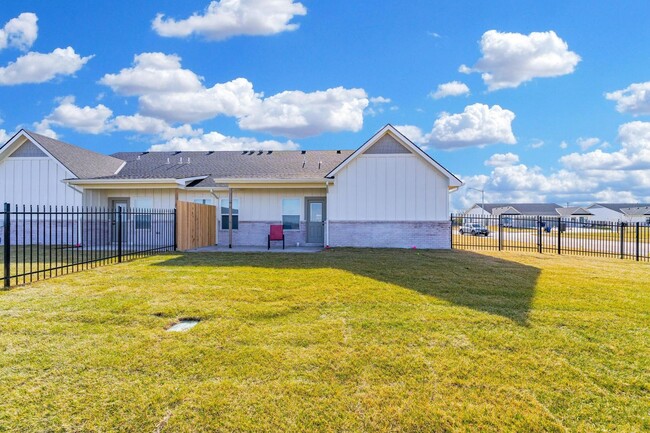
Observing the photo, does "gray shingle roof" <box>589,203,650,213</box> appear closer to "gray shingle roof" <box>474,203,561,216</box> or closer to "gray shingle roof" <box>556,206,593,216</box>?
"gray shingle roof" <box>556,206,593,216</box>

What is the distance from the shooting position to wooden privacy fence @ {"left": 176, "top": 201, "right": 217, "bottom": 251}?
45.2 ft

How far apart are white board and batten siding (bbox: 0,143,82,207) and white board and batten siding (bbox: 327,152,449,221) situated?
43.4 feet

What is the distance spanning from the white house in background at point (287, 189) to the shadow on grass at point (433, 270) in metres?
1.59

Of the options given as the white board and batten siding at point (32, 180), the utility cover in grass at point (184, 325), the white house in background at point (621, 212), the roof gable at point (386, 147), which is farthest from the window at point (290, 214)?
the white house in background at point (621, 212)

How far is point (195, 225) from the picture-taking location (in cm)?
1495

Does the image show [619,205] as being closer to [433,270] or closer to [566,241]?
[566,241]

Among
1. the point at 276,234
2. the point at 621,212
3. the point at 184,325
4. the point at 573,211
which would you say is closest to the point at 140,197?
the point at 276,234

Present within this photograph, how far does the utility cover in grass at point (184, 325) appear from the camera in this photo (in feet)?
15.8

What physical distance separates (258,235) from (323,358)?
42.5 feet

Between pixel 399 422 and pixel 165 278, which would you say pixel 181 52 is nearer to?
pixel 165 278

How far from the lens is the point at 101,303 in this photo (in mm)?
5988

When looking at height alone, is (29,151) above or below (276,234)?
above

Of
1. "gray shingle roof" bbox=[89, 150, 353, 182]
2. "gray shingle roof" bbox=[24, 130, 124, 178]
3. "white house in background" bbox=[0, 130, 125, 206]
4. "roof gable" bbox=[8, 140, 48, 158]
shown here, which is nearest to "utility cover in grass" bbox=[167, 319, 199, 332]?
"gray shingle roof" bbox=[89, 150, 353, 182]

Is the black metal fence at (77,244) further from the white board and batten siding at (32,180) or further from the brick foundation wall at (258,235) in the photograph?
the brick foundation wall at (258,235)
